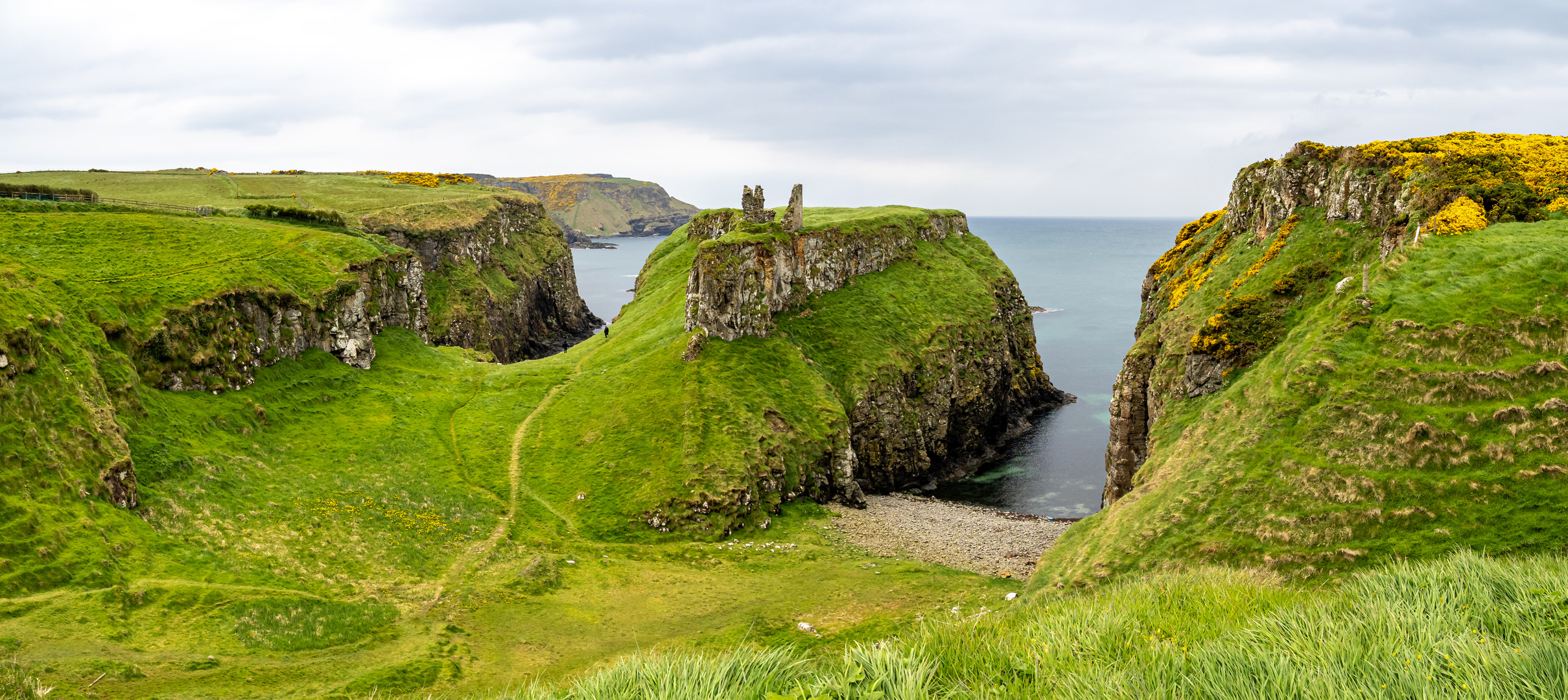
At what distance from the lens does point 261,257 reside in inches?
2721

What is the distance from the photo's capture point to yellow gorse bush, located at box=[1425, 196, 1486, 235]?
42.2 metres

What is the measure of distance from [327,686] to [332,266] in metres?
54.3

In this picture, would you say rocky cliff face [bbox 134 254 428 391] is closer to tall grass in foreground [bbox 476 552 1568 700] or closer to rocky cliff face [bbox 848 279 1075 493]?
rocky cliff face [bbox 848 279 1075 493]

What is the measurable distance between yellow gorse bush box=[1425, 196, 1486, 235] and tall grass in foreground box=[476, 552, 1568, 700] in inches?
1460

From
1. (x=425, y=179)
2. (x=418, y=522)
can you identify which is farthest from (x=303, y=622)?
(x=425, y=179)

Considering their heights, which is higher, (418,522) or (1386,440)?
(1386,440)

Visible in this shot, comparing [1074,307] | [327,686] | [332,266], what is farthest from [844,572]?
[1074,307]

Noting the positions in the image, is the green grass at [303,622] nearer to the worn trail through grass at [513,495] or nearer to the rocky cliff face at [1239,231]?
the worn trail through grass at [513,495]

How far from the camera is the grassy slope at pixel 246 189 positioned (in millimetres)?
118688

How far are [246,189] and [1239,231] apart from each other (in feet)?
513

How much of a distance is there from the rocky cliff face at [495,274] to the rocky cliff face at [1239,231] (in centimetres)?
9698

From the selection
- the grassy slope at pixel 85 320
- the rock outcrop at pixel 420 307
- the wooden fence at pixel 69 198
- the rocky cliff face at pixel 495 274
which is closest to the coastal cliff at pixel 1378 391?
the grassy slope at pixel 85 320

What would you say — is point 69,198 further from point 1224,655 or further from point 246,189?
point 1224,655

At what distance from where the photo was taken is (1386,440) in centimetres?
3447
